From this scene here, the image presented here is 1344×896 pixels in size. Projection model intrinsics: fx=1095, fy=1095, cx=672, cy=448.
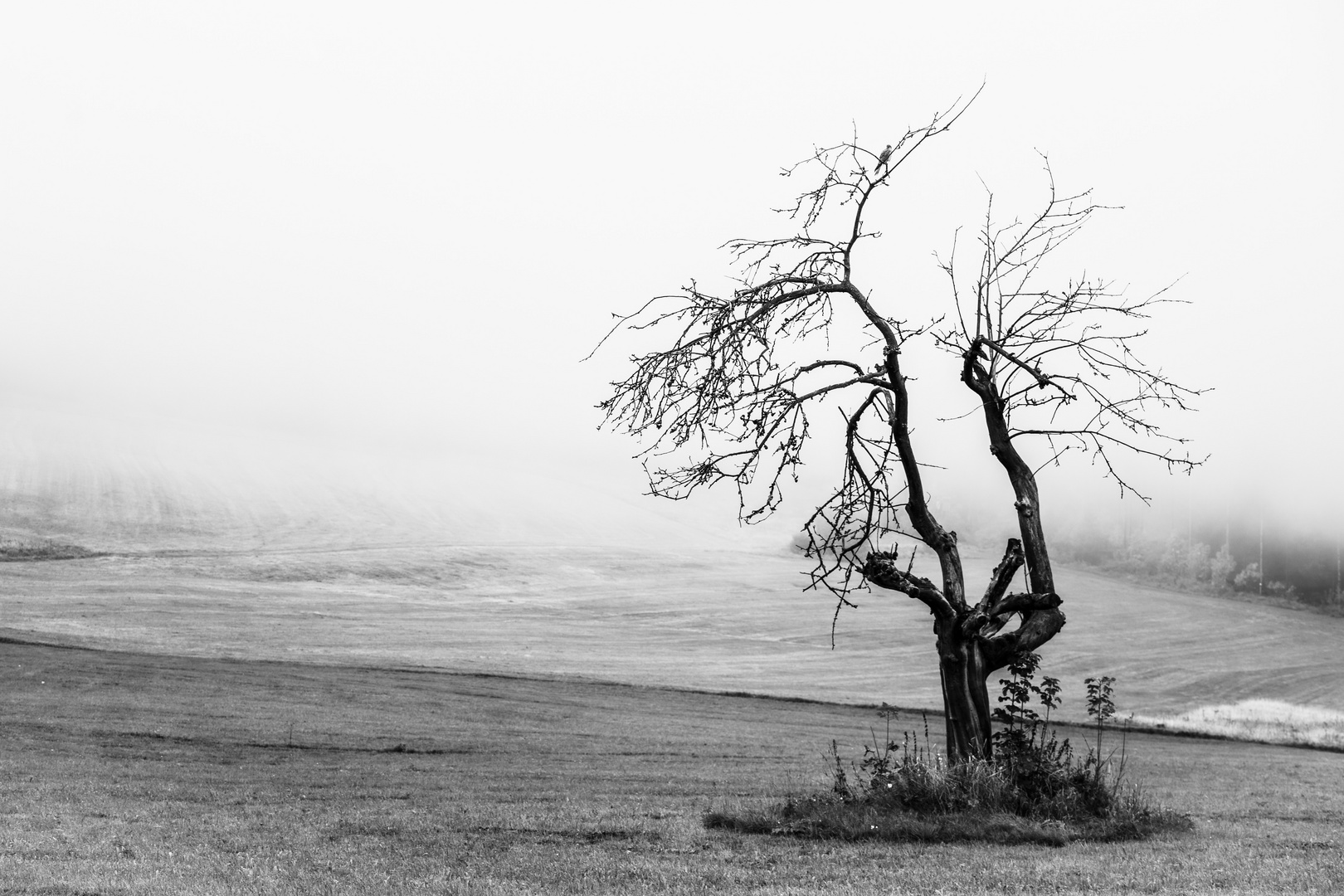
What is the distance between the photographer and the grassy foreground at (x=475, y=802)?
902 centimetres

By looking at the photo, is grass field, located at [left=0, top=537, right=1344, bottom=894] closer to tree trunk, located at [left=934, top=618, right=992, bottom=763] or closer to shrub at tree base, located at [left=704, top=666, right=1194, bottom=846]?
shrub at tree base, located at [left=704, top=666, right=1194, bottom=846]

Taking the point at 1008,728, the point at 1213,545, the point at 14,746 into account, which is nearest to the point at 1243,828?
the point at 1008,728

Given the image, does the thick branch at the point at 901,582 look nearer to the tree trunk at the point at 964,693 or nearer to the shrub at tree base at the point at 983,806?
the tree trunk at the point at 964,693

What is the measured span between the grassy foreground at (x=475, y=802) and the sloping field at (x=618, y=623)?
1655 cm

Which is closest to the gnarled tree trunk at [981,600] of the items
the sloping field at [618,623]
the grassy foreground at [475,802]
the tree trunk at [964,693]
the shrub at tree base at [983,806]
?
the tree trunk at [964,693]

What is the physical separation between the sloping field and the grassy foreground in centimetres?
1655

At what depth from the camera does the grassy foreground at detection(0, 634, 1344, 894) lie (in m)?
9.02

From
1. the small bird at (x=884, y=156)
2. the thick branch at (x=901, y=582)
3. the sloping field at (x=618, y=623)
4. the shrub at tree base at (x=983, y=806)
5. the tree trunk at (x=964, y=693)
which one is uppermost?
the small bird at (x=884, y=156)

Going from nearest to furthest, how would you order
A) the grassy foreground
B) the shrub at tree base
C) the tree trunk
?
the grassy foreground
the shrub at tree base
the tree trunk

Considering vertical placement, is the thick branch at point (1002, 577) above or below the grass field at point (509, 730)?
above

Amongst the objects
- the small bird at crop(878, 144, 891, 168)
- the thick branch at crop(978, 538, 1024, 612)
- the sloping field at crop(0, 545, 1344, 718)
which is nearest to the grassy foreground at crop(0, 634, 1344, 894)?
the thick branch at crop(978, 538, 1024, 612)

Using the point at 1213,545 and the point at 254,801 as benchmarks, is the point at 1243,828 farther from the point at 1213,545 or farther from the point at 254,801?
the point at 1213,545

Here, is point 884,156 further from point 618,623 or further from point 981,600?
point 618,623

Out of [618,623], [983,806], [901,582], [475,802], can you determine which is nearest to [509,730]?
[475,802]
